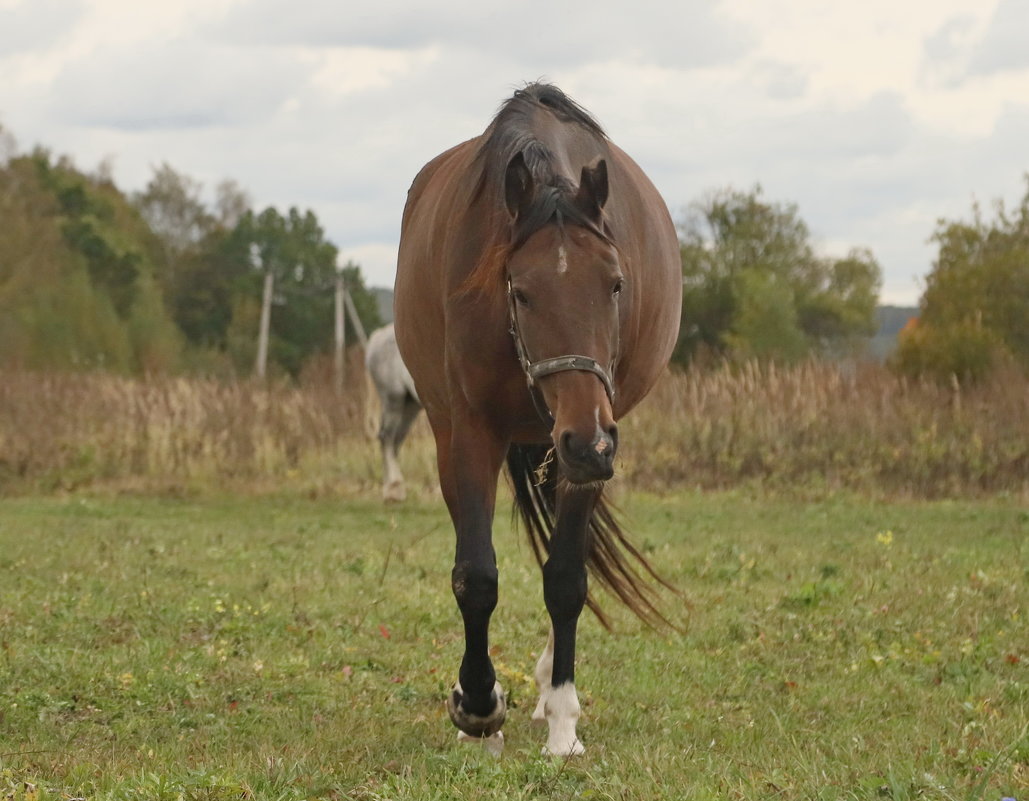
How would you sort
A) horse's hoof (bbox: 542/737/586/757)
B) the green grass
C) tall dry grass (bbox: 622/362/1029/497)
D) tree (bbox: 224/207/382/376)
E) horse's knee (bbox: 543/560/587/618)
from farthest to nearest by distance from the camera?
tree (bbox: 224/207/382/376), tall dry grass (bbox: 622/362/1029/497), horse's knee (bbox: 543/560/587/618), horse's hoof (bbox: 542/737/586/757), the green grass

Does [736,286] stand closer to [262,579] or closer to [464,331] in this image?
[262,579]

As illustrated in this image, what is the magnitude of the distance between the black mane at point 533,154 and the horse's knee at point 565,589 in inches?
48.4

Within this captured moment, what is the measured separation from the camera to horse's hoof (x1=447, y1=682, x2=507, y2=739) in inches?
174

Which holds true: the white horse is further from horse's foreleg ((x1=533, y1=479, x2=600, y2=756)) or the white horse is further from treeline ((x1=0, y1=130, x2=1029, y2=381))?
horse's foreleg ((x1=533, y1=479, x2=600, y2=756))

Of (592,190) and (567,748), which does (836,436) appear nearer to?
(567,748)

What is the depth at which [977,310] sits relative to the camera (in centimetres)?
2036

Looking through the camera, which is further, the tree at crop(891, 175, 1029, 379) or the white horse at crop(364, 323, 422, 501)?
the tree at crop(891, 175, 1029, 379)

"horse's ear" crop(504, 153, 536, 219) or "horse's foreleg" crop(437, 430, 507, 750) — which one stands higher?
"horse's ear" crop(504, 153, 536, 219)

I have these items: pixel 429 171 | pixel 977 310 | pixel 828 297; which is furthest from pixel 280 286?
pixel 429 171

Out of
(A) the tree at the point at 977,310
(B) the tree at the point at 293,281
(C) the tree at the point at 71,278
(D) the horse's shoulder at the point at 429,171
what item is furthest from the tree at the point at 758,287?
(D) the horse's shoulder at the point at 429,171

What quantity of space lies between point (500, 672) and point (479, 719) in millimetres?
1129

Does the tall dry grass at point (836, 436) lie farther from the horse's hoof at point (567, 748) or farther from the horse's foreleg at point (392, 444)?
the horse's hoof at point (567, 748)

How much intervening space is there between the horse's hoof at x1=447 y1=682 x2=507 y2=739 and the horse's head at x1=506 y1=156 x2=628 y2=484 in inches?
45.4

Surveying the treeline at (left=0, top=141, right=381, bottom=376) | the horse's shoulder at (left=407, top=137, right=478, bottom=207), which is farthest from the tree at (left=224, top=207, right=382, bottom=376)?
the horse's shoulder at (left=407, top=137, right=478, bottom=207)
